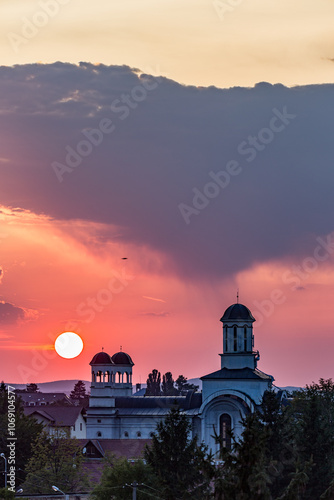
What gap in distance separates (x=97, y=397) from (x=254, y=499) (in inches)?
3306

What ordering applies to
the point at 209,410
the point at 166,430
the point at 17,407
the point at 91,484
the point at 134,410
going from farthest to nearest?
the point at 134,410
the point at 209,410
the point at 17,407
the point at 91,484
the point at 166,430

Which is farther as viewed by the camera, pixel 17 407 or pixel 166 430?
pixel 17 407

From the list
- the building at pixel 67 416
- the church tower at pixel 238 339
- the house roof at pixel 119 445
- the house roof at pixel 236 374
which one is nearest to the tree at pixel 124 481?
the house roof at pixel 119 445

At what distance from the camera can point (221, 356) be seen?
11044cm

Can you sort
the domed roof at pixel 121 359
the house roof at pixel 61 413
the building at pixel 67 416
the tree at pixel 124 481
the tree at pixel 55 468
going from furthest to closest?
the house roof at pixel 61 413, the building at pixel 67 416, the domed roof at pixel 121 359, the tree at pixel 55 468, the tree at pixel 124 481

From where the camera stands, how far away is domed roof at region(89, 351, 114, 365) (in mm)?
121062

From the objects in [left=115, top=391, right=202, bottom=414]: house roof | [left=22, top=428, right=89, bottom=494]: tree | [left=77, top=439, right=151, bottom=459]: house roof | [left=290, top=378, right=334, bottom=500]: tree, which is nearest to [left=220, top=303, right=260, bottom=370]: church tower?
[left=115, top=391, right=202, bottom=414]: house roof

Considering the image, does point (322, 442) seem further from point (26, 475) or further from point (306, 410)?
point (26, 475)

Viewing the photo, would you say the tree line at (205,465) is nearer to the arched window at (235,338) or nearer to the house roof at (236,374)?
the house roof at (236,374)

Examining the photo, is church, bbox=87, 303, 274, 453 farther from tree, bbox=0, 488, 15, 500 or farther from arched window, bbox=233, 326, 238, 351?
tree, bbox=0, 488, 15, 500

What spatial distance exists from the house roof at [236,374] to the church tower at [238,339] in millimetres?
721

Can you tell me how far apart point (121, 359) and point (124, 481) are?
62.4 meters

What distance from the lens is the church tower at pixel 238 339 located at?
359 ft

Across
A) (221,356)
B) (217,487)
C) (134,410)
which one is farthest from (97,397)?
(217,487)
